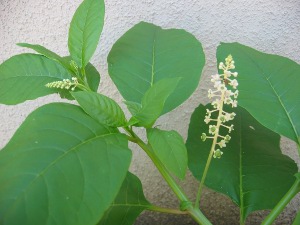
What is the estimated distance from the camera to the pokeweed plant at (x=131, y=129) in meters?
0.50

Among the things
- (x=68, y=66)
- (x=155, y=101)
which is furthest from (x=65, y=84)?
(x=155, y=101)

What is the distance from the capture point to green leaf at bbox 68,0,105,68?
707mm

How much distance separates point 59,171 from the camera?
51 cm

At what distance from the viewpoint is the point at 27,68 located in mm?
723

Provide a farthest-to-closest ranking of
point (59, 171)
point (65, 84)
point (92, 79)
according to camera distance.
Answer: point (92, 79)
point (65, 84)
point (59, 171)

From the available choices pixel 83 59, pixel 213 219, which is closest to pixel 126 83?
pixel 83 59

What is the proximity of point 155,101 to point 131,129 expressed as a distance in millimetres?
107

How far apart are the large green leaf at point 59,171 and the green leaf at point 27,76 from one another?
11 centimetres

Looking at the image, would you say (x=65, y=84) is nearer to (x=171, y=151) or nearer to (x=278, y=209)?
(x=171, y=151)

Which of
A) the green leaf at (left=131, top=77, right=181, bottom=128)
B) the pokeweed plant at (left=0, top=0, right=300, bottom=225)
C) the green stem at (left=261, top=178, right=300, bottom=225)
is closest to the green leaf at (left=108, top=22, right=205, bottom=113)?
the pokeweed plant at (left=0, top=0, right=300, bottom=225)

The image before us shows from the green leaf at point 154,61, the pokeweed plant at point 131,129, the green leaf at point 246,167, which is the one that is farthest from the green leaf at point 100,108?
the green leaf at point 246,167

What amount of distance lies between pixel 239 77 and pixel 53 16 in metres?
0.47

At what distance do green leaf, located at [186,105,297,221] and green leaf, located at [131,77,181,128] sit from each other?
22cm

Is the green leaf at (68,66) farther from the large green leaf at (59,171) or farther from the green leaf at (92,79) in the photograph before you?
the large green leaf at (59,171)
